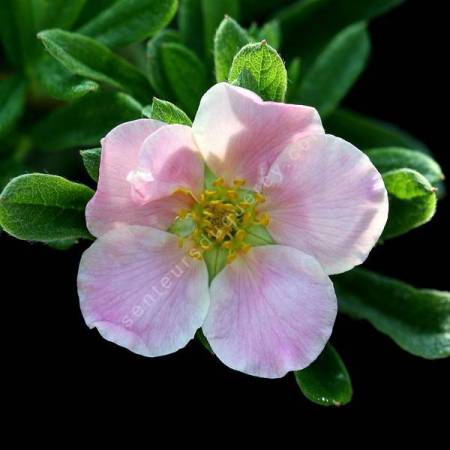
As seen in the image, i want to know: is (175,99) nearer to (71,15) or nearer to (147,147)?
(71,15)

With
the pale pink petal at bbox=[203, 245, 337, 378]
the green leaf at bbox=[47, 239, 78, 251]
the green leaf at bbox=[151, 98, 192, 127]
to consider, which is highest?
the green leaf at bbox=[151, 98, 192, 127]

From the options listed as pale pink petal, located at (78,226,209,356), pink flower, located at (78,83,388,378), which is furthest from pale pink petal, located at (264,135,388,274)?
pale pink petal, located at (78,226,209,356)

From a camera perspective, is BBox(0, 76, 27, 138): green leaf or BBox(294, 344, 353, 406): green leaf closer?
BBox(294, 344, 353, 406): green leaf

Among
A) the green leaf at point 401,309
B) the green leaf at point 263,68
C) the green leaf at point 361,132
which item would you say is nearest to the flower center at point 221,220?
the green leaf at point 263,68

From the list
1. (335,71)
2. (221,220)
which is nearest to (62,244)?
(221,220)

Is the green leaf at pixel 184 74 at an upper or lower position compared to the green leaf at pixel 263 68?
lower

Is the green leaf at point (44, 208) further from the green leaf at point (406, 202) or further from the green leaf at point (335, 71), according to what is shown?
the green leaf at point (335, 71)

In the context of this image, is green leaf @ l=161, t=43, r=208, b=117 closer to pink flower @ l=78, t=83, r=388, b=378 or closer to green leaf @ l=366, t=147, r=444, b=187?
pink flower @ l=78, t=83, r=388, b=378

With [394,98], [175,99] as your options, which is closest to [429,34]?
[394,98]
